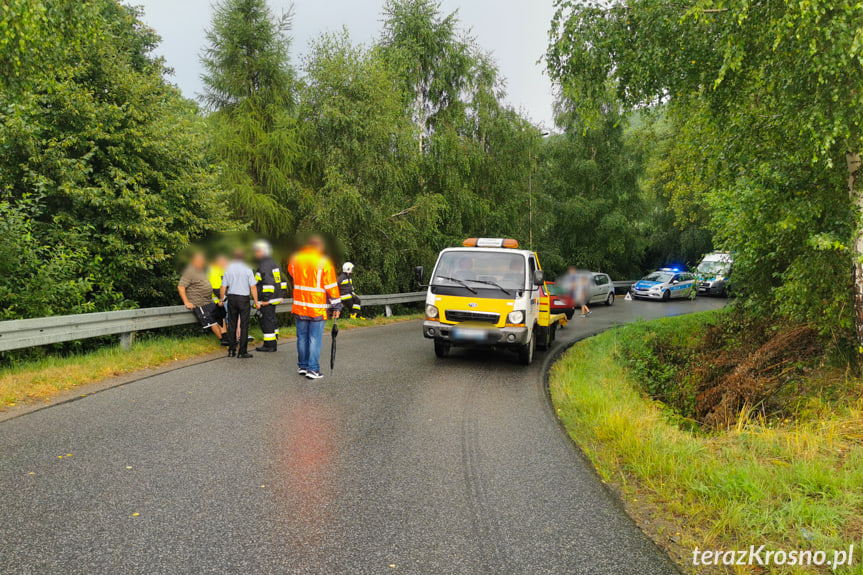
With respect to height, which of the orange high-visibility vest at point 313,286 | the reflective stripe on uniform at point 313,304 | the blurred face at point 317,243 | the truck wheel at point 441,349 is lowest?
the truck wheel at point 441,349

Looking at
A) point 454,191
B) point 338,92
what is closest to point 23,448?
point 338,92

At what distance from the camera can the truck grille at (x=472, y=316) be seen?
9.59 metres

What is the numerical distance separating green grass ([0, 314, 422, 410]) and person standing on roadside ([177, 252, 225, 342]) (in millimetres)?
415

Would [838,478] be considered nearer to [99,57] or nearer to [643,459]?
[643,459]

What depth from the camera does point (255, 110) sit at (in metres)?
22.4

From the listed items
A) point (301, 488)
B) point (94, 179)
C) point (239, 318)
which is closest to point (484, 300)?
point (239, 318)

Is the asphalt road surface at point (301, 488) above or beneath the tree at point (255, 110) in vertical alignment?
beneath

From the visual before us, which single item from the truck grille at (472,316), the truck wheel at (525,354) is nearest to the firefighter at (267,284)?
the truck grille at (472,316)

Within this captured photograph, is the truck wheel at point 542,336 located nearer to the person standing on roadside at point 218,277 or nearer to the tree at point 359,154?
the person standing on roadside at point 218,277

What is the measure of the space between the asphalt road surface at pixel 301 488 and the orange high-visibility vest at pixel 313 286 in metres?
1.25

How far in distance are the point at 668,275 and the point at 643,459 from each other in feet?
95.5

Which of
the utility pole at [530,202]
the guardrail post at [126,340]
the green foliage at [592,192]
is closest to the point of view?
the guardrail post at [126,340]

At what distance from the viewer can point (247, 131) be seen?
72.0 ft

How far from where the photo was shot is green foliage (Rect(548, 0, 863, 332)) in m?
6.03
